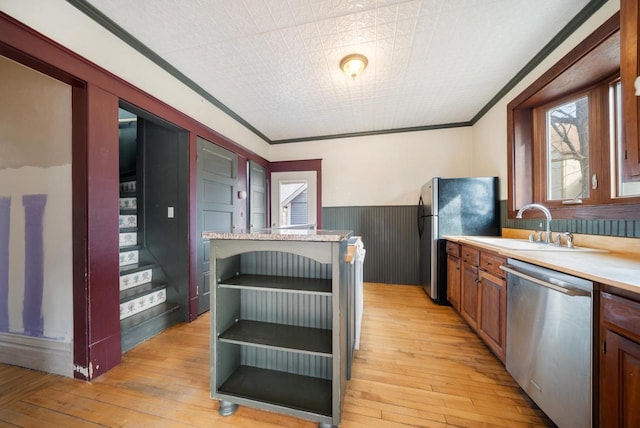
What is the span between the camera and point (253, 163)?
3.80m

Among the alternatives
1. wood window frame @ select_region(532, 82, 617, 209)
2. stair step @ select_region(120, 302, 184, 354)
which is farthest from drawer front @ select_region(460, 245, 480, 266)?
stair step @ select_region(120, 302, 184, 354)

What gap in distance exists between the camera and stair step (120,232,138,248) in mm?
2417

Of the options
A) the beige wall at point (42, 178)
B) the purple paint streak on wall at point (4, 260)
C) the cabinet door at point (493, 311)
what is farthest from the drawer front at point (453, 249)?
the purple paint streak on wall at point (4, 260)

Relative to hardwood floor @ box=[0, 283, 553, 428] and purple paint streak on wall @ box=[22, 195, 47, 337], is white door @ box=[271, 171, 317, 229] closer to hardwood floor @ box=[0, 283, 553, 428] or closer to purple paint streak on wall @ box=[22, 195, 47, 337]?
hardwood floor @ box=[0, 283, 553, 428]

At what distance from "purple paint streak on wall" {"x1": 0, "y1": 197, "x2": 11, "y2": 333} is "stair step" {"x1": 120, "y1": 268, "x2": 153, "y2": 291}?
68cm

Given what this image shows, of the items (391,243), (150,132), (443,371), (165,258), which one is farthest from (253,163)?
(443,371)

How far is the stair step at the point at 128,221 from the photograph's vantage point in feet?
8.46

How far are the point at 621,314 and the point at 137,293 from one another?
10.8 feet

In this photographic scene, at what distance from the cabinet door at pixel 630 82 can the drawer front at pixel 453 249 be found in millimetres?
1415

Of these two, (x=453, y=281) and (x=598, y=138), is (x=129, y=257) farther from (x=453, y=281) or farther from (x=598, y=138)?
(x=598, y=138)

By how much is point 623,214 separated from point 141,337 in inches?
155

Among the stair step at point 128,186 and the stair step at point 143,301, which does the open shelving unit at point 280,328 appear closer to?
the stair step at point 143,301

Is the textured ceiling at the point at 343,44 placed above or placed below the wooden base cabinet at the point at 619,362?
above

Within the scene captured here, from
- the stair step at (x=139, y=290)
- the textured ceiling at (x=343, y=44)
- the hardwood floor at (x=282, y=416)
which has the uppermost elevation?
the textured ceiling at (x=343, y=44)
